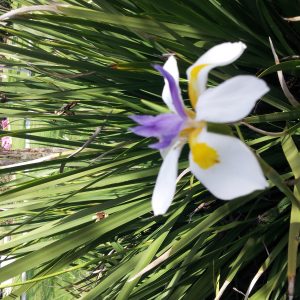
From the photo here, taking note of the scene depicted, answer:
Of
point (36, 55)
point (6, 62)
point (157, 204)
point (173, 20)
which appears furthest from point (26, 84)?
point (157, 204)

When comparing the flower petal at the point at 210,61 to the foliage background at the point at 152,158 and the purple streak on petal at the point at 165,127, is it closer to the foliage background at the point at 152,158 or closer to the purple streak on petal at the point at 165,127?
the purple streak on petal at the point at 165,127

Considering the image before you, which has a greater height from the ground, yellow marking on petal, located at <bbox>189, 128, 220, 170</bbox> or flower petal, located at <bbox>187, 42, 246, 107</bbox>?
flower petal, located at <bbox>187, 42, 246, 107</bbox>

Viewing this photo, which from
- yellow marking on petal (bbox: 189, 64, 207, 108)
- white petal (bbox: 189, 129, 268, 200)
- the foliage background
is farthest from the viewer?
the foliage background

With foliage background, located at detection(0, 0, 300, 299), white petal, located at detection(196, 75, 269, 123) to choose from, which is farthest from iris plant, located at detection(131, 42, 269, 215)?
foliage background, located at detection(0, 0, 300, 299)

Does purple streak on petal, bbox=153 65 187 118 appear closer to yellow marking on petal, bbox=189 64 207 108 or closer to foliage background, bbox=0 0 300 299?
yellow marking on petal, bbox=189 64 207 108

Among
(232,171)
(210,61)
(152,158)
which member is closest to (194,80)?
(210,61)

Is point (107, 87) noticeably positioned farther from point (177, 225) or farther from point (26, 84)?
point (177, 225)

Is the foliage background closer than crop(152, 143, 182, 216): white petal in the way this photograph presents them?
No
